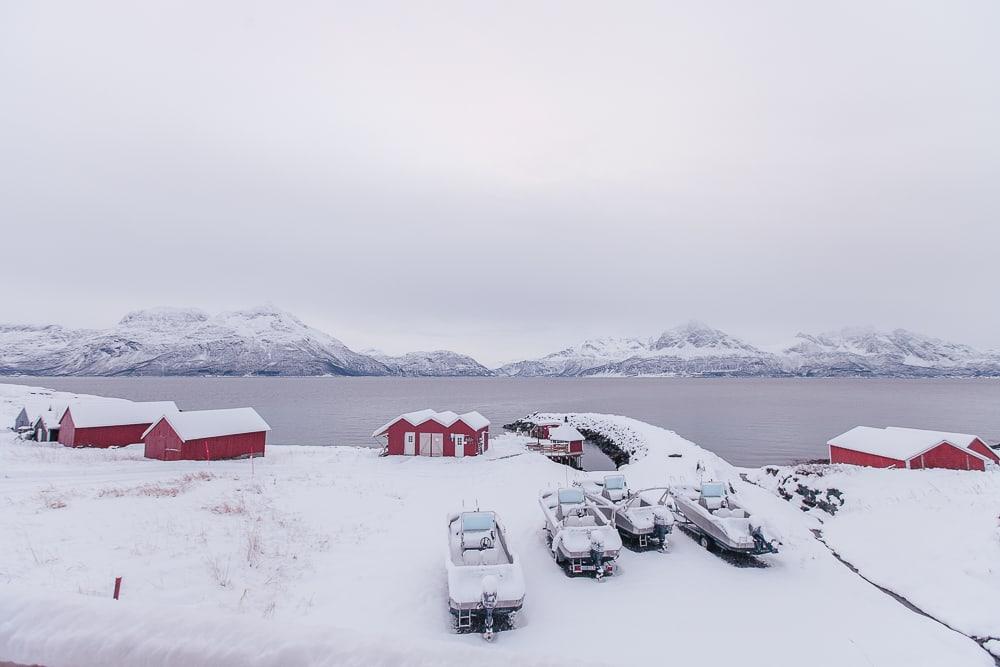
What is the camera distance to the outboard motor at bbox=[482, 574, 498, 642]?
405 inches

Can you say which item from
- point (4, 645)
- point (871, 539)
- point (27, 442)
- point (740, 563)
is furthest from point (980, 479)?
point (27, 442)

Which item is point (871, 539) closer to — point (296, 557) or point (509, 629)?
point (509, 629)

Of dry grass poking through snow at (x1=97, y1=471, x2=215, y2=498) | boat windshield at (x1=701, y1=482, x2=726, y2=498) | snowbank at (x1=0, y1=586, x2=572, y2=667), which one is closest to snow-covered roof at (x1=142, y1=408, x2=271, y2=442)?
dry grass poking through snow at (x1=97, y1=471, x2=215, y2=498)

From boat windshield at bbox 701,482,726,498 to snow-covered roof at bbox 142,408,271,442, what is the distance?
3283cm

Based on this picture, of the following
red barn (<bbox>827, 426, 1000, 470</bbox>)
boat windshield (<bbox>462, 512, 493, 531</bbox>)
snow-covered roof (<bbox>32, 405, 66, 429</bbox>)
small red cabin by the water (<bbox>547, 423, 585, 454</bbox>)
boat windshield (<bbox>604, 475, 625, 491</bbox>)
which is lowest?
small red cabin by the water (<bbox>547, 423, 585, 454</bbox>)

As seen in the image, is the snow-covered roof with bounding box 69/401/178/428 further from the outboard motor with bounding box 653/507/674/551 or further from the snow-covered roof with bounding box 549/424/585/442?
the outboard motor with bounding box 653/507/674/551

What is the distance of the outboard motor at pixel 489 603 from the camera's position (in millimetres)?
10297

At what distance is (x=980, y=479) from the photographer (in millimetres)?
25953

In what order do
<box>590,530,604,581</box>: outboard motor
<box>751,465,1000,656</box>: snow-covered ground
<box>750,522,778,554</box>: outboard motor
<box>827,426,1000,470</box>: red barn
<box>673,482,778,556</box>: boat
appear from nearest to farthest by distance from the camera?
<box>751,465,1000,656</box>: snow-covered ground → <box>590,530,604,581</box>: outboard motor → <box>750,522,778,554</box>: outboard motor → <box>673,482,778,556</box>: boat → <box>827,426,1000,470</box>: red barn

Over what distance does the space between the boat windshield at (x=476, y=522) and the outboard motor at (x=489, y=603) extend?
3.36 meters

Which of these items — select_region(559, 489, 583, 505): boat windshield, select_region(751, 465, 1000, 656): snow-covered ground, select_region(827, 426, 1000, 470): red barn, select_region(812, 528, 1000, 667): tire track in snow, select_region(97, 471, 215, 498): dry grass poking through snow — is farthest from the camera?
select_region(827, 426, 1000, 470): red barn

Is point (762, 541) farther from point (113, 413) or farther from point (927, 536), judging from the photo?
point (113, 413)

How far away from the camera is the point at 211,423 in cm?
3634

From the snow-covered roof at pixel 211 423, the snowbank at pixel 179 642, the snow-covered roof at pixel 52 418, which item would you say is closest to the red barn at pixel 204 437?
the snow-covered roof at pixel 211 423
